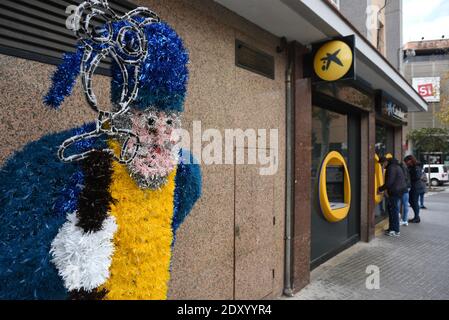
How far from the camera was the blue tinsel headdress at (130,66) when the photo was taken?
56.4 inches

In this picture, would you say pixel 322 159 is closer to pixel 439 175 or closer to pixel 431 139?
pixel 439 175

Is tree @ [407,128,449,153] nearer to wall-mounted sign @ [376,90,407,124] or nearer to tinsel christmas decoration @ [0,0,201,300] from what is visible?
wall-mounted sign @ [376,90,407,124]

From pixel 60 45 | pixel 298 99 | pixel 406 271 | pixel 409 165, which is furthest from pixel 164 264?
pixel 409 165

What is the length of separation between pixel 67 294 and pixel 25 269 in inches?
8.4

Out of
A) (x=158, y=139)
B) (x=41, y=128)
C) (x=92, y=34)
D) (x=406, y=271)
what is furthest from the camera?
(x=406, y=271)

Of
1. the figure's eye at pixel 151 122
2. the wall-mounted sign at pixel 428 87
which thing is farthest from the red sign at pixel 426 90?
the figure's eye at pixel 151 122

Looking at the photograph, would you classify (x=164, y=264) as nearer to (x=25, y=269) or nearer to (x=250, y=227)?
(x=25, y=269)

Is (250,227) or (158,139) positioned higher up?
(158,139)

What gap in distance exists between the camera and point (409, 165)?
31.7ft

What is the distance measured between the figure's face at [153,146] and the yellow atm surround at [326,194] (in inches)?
184

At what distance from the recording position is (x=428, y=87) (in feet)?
110

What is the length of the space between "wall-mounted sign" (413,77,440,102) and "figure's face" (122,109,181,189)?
1480 inches

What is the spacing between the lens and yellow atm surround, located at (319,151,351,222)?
584 centimetres

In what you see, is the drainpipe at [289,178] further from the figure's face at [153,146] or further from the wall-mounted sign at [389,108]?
the wall-mounted sign at [389,108]
